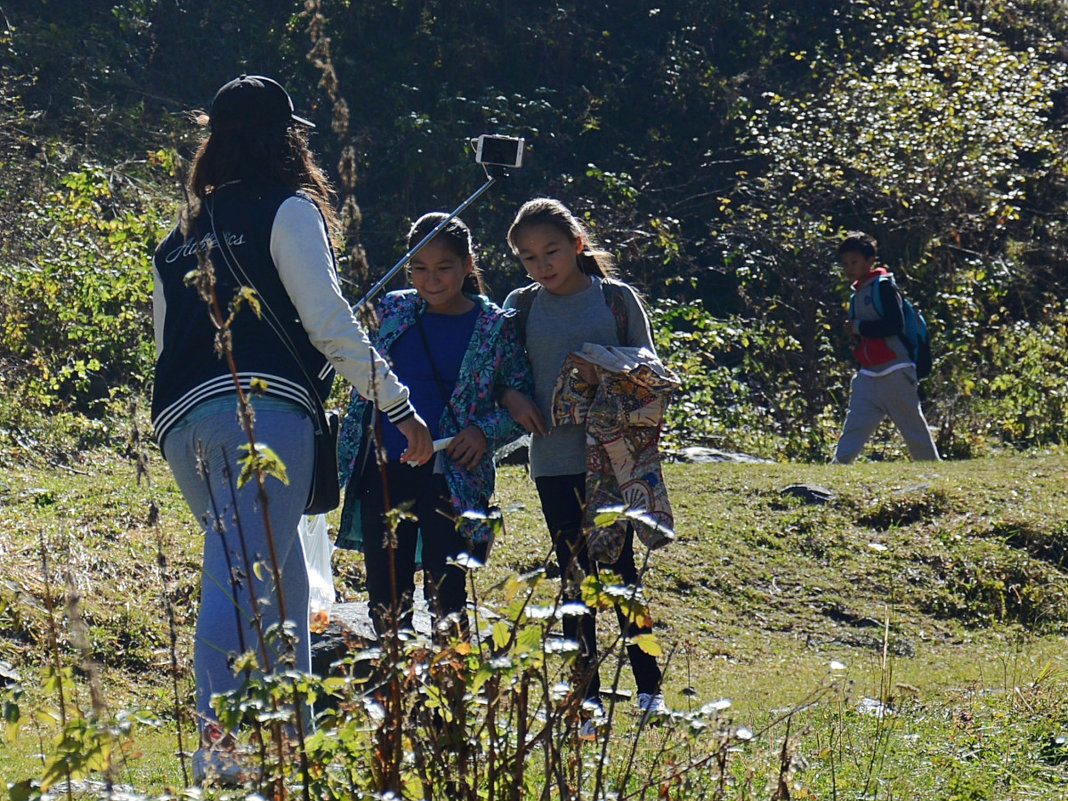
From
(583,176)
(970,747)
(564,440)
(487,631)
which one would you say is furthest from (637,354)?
(583,176)

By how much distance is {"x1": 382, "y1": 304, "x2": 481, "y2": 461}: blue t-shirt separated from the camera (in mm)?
→ 5246

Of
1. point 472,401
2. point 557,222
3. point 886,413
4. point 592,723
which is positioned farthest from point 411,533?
point 886,413

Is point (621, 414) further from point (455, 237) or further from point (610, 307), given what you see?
point (455, 237)

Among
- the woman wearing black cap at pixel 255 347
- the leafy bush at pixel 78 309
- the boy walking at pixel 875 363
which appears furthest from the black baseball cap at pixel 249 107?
the boy walking at pixel 875 363

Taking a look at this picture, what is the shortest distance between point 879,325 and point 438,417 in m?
6.27

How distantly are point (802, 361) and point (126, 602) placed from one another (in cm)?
968

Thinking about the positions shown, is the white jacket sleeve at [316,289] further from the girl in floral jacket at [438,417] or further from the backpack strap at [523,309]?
the backpack strap at [523,309]

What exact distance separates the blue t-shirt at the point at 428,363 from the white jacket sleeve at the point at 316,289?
123 centimetres

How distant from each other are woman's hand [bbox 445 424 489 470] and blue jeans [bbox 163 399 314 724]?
1.13 metres

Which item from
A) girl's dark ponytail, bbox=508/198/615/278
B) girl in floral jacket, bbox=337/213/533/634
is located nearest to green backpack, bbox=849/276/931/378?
girl's dark ponytail, bbox=508/198/615/278

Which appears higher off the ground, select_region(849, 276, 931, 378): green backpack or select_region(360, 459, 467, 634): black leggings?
select_region(849, 276, 931, 378): green backpack

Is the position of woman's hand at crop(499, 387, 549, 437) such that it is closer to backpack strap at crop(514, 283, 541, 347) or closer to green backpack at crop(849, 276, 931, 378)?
backpack strap at crop(514, 283, 541, 347)

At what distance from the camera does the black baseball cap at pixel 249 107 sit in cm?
411

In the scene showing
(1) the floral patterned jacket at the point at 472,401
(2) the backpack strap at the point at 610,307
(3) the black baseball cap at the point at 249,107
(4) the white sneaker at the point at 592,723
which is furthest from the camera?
(2) the backpack strap at the point at 610,307
